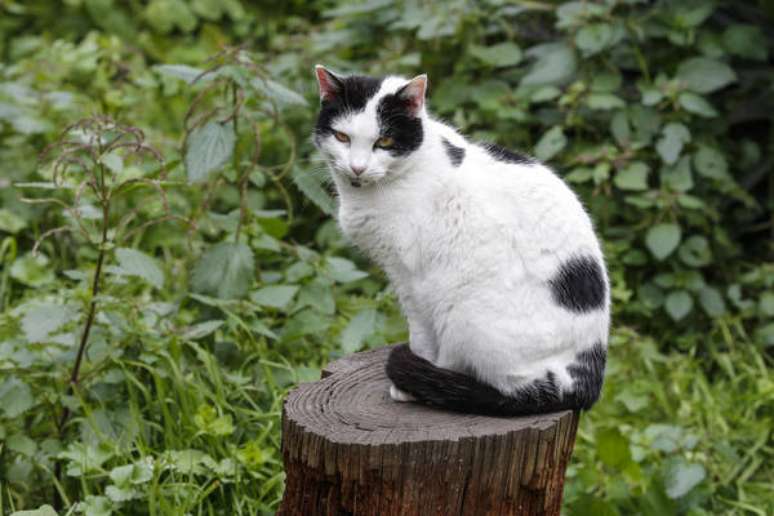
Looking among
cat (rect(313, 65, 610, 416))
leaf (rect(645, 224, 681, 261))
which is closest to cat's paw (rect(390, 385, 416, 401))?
cat (rect(313, 65, 610, 416))

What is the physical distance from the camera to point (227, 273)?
3.44 metres

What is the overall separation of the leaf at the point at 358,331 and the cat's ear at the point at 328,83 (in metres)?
1.02

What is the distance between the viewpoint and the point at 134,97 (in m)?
5.01

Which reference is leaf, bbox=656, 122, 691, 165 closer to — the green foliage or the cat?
the green foliage

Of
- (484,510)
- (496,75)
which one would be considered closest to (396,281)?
(484,510)

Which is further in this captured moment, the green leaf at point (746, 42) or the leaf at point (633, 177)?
the green leaf at point (746, 42)

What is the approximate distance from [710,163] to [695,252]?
42cm

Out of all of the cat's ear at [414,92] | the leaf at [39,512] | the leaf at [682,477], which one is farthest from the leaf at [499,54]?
the leaf at [39,512]

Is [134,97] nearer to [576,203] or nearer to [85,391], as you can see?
[85,391]

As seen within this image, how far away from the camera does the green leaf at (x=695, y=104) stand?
443cm

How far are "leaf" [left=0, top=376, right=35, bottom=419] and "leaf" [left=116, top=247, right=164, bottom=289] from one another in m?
0.50

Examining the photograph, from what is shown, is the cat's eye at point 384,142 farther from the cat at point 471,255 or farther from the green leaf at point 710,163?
the green leaf at point 710,163

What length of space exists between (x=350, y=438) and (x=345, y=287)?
2342mm

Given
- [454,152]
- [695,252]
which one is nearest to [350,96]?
[454,152]
